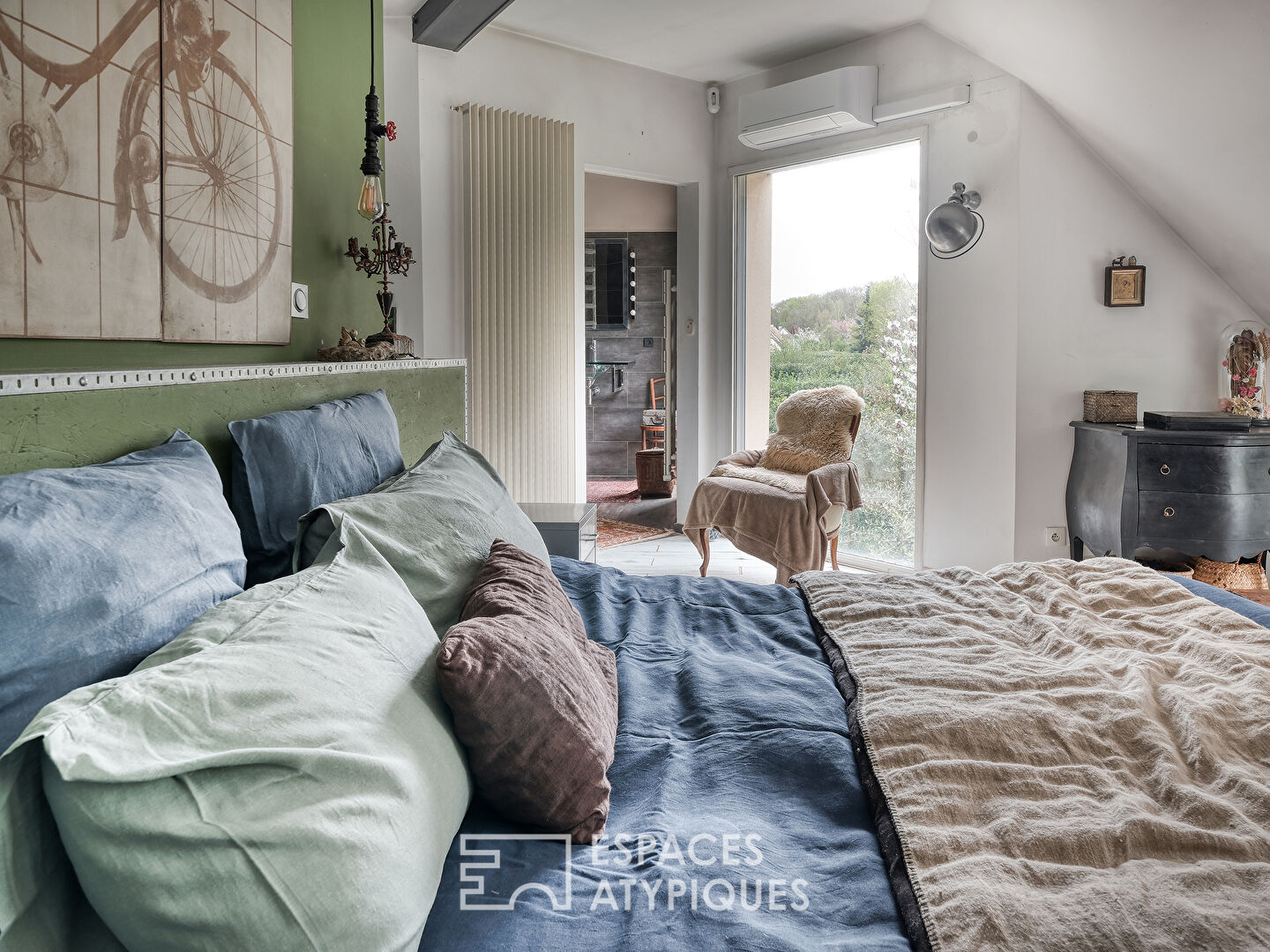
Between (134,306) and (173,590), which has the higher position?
(134,306)

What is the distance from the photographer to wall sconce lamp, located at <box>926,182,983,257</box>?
3.92 m

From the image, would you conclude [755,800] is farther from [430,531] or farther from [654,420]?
[654,420]

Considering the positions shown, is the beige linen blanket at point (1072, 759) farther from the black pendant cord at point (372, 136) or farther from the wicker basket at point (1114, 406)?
the wicker basket at point (1114, 406)

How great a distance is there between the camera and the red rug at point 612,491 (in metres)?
6.91

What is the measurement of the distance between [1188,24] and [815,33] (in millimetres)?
2020

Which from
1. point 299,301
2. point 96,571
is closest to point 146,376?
point 96,571

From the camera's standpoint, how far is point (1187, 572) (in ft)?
11.8

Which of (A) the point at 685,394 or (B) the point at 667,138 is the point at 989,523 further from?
(B) the point at 667,138

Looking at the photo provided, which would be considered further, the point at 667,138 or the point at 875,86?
the point at 667,138

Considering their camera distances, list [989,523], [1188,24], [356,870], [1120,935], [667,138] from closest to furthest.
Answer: [356,870], [1120,935], [1188,24], [989,523], [667,138]

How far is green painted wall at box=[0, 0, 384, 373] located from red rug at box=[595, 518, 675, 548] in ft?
8.91

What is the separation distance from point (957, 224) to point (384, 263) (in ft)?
8.75

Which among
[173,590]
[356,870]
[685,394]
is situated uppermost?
[685,394]

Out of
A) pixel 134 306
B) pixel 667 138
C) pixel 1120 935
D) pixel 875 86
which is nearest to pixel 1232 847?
pixel 1120 935
